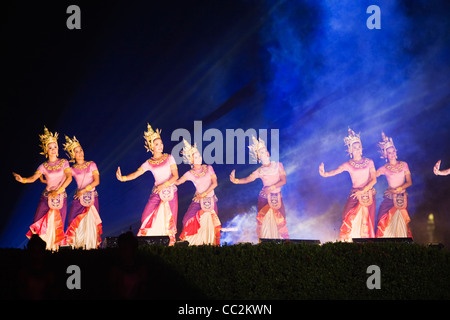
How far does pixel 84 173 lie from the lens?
10.3m

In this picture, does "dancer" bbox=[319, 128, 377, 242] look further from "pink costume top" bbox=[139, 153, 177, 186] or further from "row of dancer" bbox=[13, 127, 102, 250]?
"row of dancer" bbox=[13, 127, 102, 250]

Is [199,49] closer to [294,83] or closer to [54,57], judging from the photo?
[294,83]

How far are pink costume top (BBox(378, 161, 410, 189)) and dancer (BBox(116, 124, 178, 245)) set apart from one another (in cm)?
474

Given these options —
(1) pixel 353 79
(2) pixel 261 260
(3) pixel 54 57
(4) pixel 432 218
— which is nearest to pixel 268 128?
(1) pixel 353 79

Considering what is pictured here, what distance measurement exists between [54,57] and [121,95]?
1998 millimetres

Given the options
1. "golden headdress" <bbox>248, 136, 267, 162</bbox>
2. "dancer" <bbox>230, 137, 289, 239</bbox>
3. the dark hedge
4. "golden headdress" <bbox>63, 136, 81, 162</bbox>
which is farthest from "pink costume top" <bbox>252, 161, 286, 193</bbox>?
the dark hedge

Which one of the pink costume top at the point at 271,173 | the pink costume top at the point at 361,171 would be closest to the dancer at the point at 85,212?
the pink costume top at the point at 271,173

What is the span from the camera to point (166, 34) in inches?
492

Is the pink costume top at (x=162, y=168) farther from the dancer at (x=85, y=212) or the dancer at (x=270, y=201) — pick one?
the dancer at (x=270, y=201)

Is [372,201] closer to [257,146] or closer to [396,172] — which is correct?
[396,172]

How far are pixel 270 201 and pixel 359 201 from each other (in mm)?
1998

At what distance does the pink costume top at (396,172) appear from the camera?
1054 centimetres

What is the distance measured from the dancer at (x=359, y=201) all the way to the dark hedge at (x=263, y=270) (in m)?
4.89
